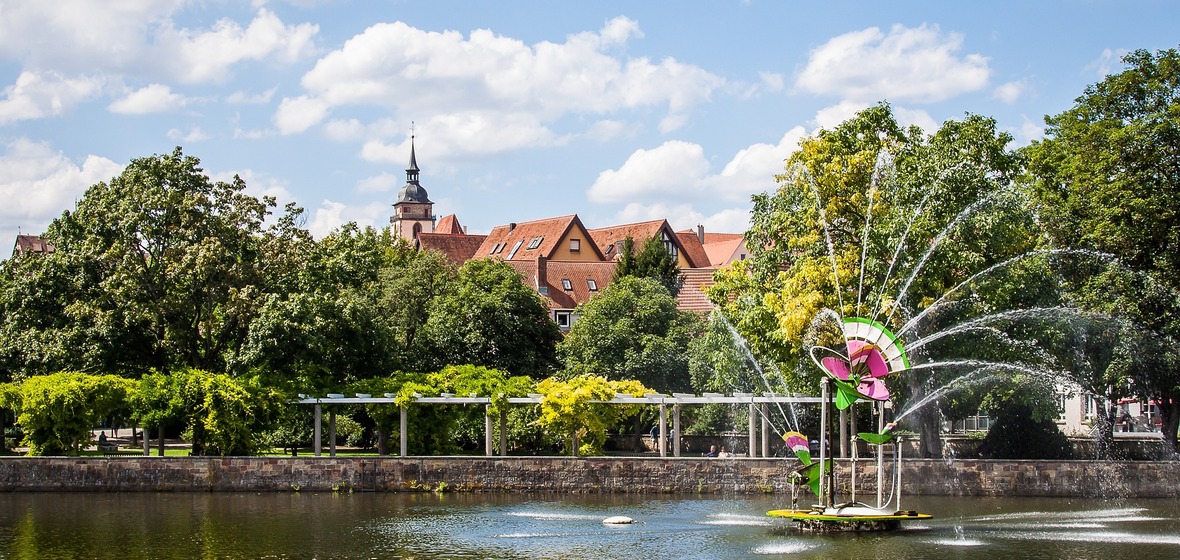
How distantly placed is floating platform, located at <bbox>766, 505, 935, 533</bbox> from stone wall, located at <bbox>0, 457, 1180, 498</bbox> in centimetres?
1082

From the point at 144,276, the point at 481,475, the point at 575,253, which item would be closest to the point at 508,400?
the point at 481,475

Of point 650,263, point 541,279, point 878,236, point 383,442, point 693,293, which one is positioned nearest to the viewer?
point 878,236

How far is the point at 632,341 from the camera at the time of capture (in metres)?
71.0

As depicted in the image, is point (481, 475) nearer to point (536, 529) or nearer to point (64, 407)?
point (536, 529)

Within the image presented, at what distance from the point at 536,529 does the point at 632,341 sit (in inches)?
1358

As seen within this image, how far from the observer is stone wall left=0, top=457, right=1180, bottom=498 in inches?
1827

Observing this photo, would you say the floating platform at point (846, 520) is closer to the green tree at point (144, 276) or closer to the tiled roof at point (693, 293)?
the green tree at point (144, 276)

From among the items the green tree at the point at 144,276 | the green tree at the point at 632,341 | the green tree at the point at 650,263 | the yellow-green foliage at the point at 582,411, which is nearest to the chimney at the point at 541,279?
the green tree at the point at 650,263

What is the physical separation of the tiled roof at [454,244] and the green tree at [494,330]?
2469 inches

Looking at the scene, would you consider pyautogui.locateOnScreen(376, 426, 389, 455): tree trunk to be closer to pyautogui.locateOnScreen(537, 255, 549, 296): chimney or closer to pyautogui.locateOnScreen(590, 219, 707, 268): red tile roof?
pyautogui.locateOnScreen(537, 255, 549, 296): chimney

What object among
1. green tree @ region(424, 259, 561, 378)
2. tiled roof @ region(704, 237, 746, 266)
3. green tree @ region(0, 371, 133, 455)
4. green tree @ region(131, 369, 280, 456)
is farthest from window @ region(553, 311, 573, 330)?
green tree @ region(0, 371, 133, 455)

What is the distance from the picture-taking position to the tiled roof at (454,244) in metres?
136

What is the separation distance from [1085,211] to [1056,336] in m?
5.76

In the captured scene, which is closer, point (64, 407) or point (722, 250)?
point (64, 407)
